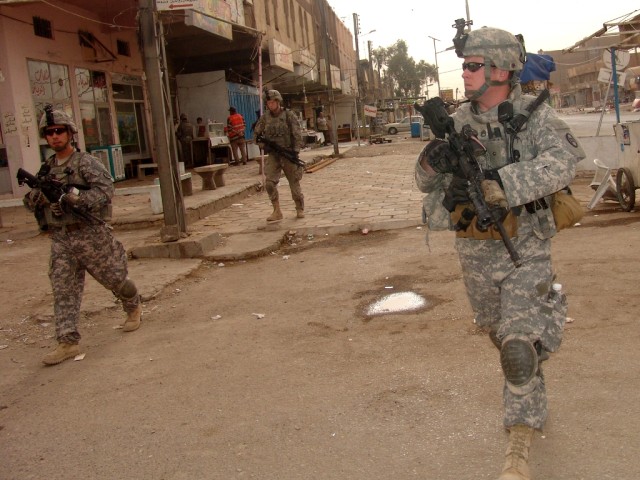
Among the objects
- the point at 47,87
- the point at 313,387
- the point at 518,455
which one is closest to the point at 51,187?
the point at 313,387

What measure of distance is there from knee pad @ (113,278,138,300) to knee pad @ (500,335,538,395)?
11.0ft

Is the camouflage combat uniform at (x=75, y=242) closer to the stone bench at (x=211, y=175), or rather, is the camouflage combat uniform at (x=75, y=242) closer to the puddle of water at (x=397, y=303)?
the puddle of water at (x=397, y=303)

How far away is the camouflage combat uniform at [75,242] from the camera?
484cm

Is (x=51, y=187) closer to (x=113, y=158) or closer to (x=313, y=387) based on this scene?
(x=313, y=387)

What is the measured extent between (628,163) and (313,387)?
6.53 m

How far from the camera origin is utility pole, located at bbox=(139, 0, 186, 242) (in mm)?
7965

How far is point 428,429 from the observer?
3.29 metres

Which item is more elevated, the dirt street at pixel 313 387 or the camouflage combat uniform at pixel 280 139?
the camouflage combat uniform at pixel 280 139

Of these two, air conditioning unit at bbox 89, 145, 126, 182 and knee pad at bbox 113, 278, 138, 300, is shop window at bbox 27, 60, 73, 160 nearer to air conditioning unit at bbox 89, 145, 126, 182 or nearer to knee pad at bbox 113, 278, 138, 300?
air conditioning unit at bbox 89, 145, 126, 182

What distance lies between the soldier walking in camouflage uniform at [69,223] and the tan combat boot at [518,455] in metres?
3.28

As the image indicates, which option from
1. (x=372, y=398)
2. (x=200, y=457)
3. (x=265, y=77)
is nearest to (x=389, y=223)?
(x=372, y=398)

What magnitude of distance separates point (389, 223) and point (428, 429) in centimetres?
604

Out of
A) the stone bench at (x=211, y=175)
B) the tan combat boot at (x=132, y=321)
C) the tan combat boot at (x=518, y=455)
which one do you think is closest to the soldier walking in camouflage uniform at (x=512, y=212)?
the tan combat boot at (x=518, y=455)

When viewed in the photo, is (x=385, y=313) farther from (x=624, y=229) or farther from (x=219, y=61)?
(x=219, y=61)
